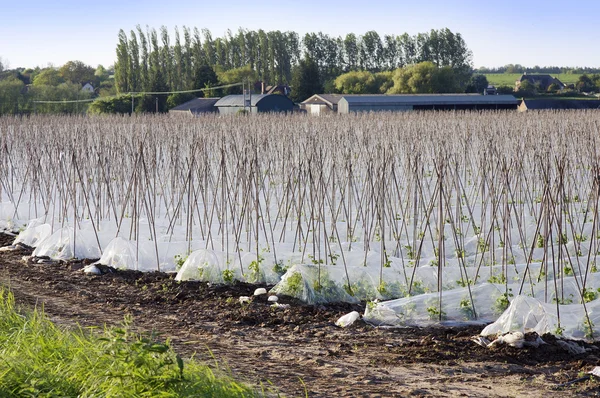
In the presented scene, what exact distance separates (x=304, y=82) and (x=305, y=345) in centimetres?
5024

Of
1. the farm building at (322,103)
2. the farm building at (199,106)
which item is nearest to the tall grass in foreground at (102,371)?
the farm building at (199,106)

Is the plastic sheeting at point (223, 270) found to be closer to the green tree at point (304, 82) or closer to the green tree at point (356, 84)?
the green tree at point (304, 82)

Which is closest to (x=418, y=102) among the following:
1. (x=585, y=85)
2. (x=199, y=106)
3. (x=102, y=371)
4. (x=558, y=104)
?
(x=199, y=106)

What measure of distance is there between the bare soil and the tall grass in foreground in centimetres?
29

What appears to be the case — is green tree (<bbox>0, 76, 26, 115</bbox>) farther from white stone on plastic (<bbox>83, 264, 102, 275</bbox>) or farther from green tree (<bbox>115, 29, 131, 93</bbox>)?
white stone on plastic (<bbox>83, 264, 102, 275</bbox>)

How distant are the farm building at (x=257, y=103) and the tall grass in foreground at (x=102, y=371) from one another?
34047mm

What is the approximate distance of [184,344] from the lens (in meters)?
4.45

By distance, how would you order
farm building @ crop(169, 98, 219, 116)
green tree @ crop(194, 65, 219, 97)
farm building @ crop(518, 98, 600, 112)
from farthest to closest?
1. green tree @ crop(194, 65, 219, 97)
2. farm building @ crop(518, 98, 600, 112)
3. farm building @ crop(169, 98, 219, 116)

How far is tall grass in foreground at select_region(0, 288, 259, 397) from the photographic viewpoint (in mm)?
3148

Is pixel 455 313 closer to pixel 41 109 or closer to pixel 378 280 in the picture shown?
pixel 378 280

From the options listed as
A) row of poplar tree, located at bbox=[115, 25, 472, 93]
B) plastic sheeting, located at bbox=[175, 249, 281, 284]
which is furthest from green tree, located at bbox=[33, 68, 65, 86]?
plastic sheeting, located at bbox=[175, 249, 281, 284]

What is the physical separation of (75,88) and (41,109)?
34.0 ft

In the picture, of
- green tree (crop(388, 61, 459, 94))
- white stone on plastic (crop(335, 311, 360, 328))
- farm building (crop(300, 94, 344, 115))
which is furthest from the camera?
green tree (crop(388, 61, 459, 94))

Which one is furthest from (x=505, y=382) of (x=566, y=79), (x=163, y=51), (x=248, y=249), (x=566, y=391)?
(x=566, y=79)
